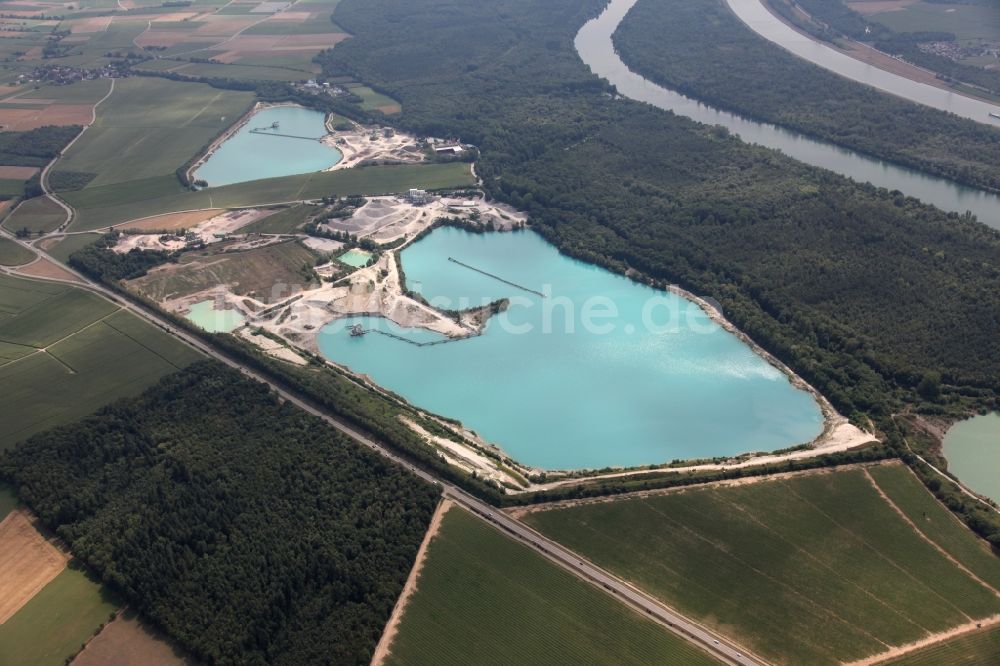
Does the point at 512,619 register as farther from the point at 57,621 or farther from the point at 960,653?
the point at 57,621

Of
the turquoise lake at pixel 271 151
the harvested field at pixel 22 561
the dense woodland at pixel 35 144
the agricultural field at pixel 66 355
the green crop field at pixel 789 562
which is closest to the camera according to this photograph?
the green crop field at pixel 789 562

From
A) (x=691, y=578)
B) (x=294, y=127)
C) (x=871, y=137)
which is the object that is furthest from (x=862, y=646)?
(x=294, y=127)

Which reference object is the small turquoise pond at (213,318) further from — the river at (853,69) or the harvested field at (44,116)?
the river at (853,69)

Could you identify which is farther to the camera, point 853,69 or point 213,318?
point 853,69

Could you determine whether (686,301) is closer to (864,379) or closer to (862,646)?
(864,379)

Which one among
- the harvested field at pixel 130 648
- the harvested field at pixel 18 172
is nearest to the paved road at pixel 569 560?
the harvested field at pixel 130 648

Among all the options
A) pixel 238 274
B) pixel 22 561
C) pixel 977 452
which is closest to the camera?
pixel 22 561

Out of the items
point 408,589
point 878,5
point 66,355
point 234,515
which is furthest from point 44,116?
point 878,5

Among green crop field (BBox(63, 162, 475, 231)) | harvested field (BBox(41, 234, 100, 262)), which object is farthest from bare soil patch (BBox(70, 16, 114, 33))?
harvested field (BBox(41, 234, 100, 262))
